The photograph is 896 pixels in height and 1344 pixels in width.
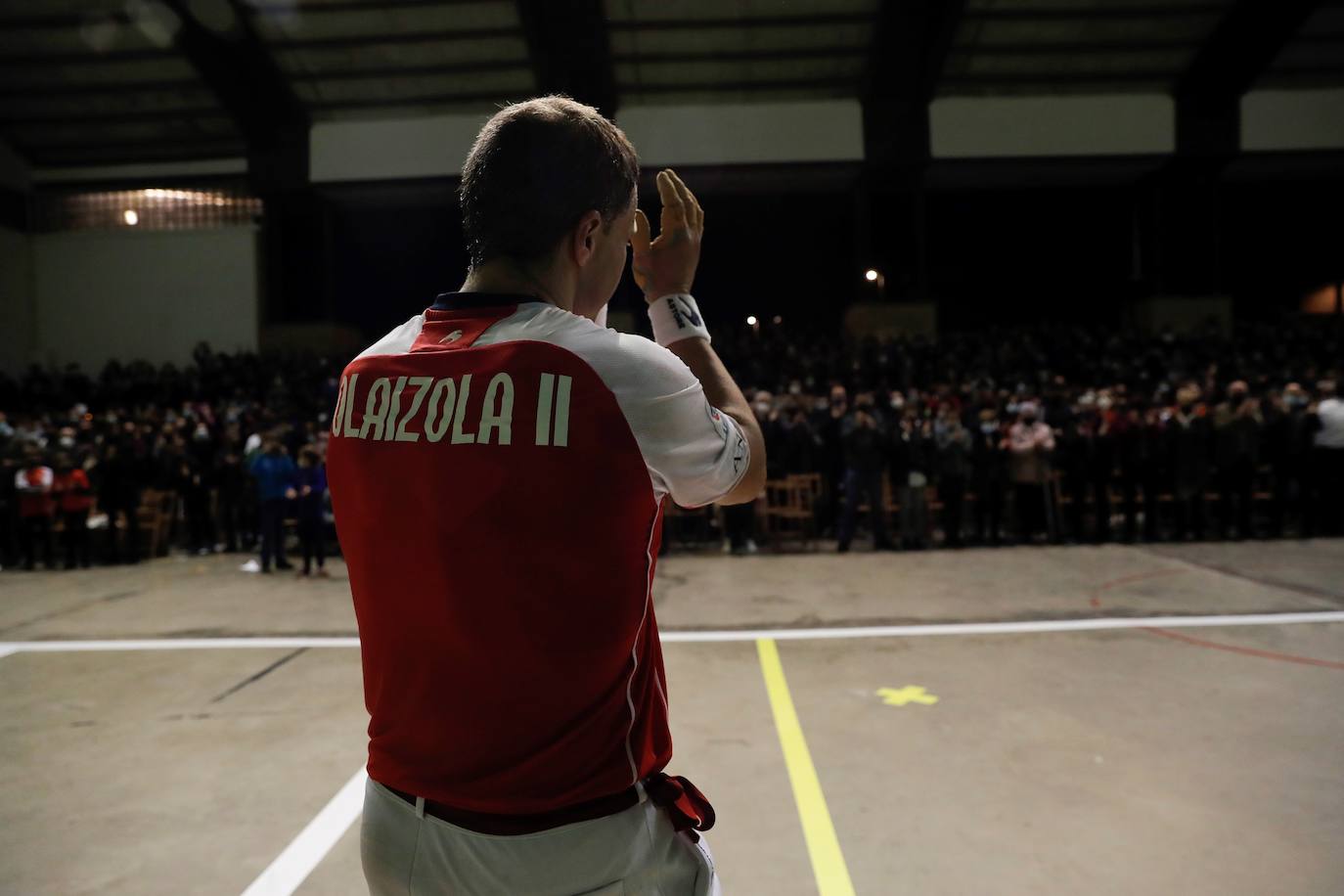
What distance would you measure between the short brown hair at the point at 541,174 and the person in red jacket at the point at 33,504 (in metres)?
13.1

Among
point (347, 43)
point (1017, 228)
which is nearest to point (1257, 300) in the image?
point (1017, 228)

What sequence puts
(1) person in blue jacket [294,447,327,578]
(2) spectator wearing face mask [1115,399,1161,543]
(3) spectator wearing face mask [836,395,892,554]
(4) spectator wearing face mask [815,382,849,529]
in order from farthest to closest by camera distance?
(4) spectator wearing face mask [815,382,849,529]
(2) spectator wearing face mask [1115,399,1161,543]
(3) spectator wearing face mask [836,395,892,554]
(1) person in blue jacket [294,447,327,578]

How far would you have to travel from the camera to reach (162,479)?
1310 centimetres

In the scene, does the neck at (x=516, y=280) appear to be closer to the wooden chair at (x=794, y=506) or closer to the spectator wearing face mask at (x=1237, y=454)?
the wooden chair at (x=794, y=506)

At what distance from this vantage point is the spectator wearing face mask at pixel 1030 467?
11.7 metres

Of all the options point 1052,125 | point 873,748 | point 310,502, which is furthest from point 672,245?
point 1052,125

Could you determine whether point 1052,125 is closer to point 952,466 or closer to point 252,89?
point 952,466

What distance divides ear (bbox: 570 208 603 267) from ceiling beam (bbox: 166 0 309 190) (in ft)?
66.3

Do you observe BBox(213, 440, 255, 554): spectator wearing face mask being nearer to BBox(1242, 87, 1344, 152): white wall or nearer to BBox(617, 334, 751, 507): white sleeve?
BBox(617, 334, 751, 507): white sleeve

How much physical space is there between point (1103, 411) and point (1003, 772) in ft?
32.7

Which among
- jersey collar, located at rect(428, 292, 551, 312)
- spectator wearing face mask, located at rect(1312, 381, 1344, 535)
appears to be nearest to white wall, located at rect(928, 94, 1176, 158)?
spectator wearing face mask, located at rect(1312, 381, 1344, 535)

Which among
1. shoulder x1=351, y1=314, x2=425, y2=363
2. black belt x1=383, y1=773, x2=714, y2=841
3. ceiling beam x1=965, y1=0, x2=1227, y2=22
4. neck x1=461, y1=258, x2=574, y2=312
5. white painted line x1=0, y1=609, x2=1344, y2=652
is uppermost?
ceiling beam x1=965, y1=0, x2=1227, y2=22

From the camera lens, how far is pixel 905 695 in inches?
214

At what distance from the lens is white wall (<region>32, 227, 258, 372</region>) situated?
2330 cm
